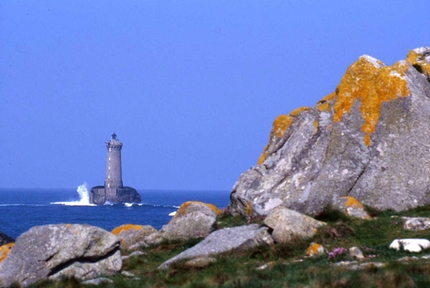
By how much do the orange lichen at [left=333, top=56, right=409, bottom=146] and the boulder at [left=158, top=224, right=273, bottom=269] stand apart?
9775mm

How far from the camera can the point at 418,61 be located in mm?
37562

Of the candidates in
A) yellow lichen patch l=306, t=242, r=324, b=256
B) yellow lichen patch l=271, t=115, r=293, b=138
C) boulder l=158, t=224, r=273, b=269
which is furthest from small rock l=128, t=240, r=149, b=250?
yellow lichen patch l=306, t=242, r=324, b=256

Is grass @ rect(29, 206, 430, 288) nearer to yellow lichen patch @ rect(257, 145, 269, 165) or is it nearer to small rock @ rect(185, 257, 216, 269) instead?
small rock @ rect(185, 257, 216, 269)

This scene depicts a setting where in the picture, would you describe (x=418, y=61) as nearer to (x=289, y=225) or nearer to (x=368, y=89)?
(x=368, y=89)

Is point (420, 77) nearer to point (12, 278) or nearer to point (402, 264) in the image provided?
point (402, 264)

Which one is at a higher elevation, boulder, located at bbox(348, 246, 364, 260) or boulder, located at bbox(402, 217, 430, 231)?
boulder, located at bbox(402, 217, 430, 231)

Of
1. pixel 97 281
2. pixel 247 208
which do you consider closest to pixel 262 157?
pixel 247 208

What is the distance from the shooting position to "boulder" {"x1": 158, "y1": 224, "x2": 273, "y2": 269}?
23031mm

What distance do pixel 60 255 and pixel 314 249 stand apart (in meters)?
7.81

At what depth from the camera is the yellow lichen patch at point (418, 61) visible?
35656 millimetres

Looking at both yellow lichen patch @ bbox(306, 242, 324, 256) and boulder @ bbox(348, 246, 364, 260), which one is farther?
yellow lichen patch @ bbox(306, 242, 324, 256)

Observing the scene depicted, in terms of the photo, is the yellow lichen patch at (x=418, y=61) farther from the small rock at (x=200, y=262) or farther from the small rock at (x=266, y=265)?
the small rock at (x=200, y=262)

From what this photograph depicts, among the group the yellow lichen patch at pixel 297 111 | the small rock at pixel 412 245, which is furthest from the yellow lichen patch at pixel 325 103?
the small rock at pixel 412 245

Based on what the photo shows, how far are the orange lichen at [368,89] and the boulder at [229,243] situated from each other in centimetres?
978
